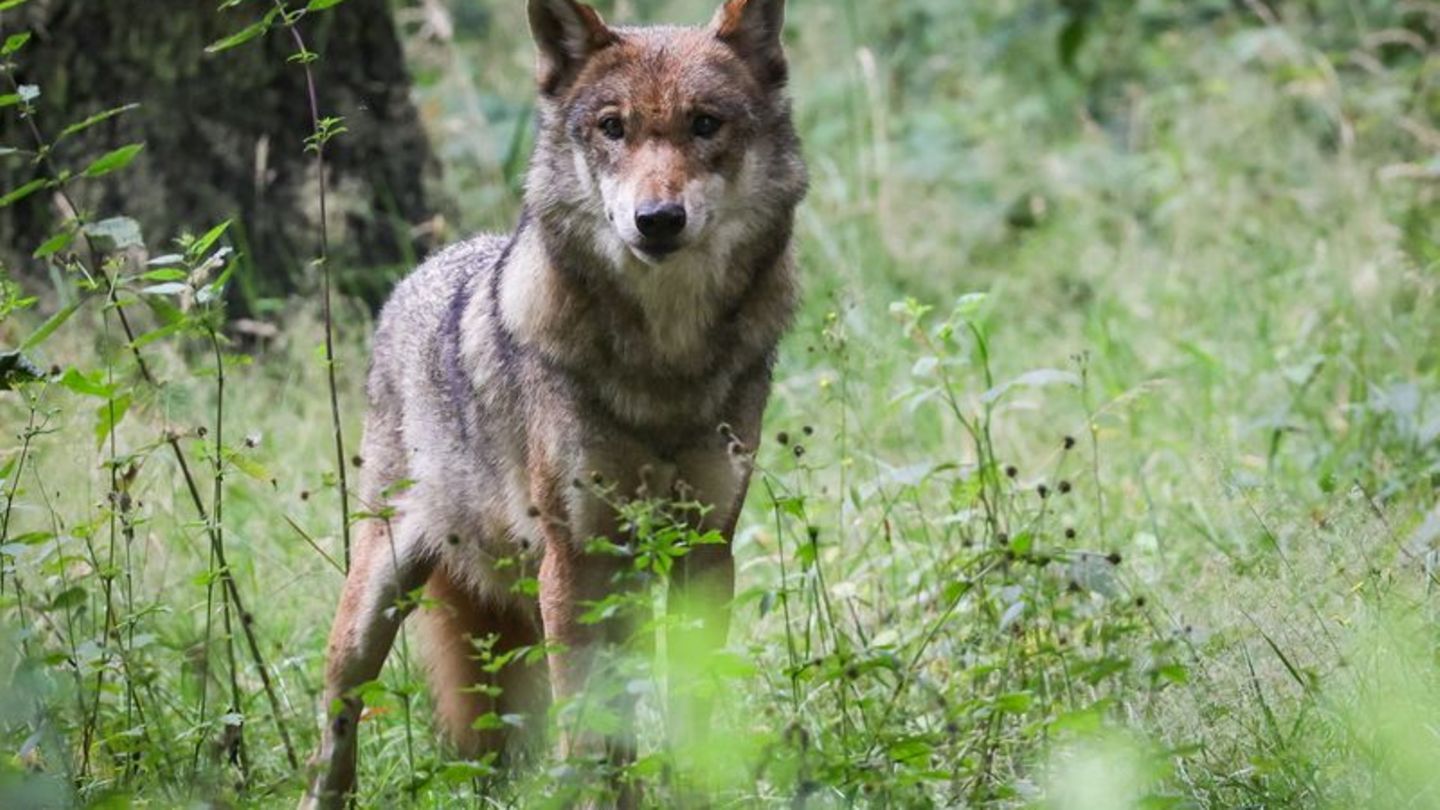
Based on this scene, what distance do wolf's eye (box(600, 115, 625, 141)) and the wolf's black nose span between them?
28 centimetres

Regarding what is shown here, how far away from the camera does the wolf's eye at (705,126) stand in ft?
13.7

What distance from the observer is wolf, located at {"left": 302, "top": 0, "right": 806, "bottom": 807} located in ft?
13.7

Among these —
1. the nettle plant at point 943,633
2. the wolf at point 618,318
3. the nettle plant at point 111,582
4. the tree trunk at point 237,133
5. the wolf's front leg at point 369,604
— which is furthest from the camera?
the tree trunk at point 237,133

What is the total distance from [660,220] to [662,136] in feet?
0.84

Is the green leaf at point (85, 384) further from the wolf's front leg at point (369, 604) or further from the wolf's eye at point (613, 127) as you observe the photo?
the wolf's eye at point (613, 127)

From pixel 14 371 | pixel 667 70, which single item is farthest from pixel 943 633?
pixel 14 371

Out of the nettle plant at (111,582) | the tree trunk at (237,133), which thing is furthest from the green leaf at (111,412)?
the tree trunk at (237,133)

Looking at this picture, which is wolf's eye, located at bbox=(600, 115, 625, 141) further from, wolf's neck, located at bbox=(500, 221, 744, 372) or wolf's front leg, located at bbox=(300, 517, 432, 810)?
wolf's front leg, located at bbox=(300, 517, 432, 810)

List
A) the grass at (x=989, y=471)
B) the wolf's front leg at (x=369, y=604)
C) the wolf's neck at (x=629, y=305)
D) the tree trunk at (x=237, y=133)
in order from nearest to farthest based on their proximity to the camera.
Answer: the grass at (x=989, y=471), the wolf's neck at (x=629, y=305), the wolf's front leg at (x=369, y=604), the tree trunk at (x=237, y=133)

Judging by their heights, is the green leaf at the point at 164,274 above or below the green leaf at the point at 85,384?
above

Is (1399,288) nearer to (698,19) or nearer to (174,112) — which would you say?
(174,112)

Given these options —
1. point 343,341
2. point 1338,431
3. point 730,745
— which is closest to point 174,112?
point 343,341

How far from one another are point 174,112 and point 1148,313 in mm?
3791

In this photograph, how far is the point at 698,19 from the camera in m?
11.5
